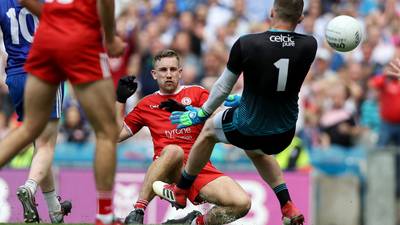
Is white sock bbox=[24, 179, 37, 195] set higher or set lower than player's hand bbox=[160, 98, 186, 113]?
lower

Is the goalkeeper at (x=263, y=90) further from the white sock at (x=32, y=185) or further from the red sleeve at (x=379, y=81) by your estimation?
the red sleeve at (x=379, y=81)

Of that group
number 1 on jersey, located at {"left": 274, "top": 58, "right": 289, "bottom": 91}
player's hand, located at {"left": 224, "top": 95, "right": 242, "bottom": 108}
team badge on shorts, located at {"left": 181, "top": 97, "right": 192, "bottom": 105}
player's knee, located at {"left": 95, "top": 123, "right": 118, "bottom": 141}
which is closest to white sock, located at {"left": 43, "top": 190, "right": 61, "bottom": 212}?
team badge on shorts, located at {"left": 181, "top": 97, "right": 192, "bottom": 105}

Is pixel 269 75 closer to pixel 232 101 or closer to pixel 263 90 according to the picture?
pixel 263 90

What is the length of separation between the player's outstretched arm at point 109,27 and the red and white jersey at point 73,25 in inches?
4.1

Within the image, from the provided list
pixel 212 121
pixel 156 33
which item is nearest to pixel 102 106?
pixel 212 121

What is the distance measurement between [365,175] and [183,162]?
4760 mm

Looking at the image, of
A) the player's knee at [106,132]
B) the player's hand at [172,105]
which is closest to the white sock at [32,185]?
the player's hand at [172,105]

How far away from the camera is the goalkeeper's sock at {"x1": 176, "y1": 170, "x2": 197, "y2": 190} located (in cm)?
1076

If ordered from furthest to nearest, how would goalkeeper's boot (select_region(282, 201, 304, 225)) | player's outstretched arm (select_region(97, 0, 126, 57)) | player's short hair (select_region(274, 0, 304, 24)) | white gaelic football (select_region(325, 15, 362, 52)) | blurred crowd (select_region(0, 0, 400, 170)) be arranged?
blurred crowd (select_region(0, 0, 400, 170)) < goalkeeper's boot (select_region(282, 201, 304, 225)) < white gaelic football (select_region(325, 15, 362, 52)) < player's short hair (select_region(274, 0, 304, 24)) < player's outstretched arm (select_region(97, 0, 126, 57))

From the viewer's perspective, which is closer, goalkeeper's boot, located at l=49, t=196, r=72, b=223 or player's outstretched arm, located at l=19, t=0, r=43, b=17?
player's outstretched arm, located at l=19, t=0, r=43, b=17

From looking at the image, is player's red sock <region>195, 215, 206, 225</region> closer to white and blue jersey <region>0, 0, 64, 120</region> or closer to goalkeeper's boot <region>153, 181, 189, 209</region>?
goalkeeper's boot <region>153, 181, 189, 209</region>

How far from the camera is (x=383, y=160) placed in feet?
50.2

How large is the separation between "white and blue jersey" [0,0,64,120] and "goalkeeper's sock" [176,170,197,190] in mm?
1358

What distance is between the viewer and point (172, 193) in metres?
10.9
